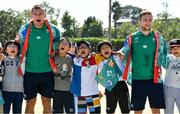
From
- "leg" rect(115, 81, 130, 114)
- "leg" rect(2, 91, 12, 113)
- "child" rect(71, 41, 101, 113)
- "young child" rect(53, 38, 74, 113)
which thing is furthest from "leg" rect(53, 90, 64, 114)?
"leg" rect(115, 81, 130, 114)

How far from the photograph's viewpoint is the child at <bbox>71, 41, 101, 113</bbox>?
22.6ft

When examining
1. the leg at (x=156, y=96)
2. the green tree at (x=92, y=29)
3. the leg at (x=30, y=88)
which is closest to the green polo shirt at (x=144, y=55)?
the leg at (x=156, y=96)

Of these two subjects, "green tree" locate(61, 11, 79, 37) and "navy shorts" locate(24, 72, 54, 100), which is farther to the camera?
"green tree" locate(61, 11, 79, 37)

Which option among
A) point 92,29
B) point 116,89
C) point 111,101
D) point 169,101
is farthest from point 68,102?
point 92,29

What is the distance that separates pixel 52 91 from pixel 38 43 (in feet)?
2.75

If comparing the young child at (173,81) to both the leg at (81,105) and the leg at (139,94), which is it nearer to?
the leg at (139,94)

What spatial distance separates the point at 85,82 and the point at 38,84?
2.57 feet

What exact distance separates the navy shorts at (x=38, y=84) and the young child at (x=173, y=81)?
1.90 meters

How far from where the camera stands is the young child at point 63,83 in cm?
695

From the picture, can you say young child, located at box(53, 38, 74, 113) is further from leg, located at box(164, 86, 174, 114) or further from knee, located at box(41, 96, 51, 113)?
leg, located at box(164, 86, 174, 114)

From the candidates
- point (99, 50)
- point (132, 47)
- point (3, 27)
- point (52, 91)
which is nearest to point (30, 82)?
point (52, 91)

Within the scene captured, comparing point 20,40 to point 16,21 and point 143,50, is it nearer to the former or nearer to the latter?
point 143,50

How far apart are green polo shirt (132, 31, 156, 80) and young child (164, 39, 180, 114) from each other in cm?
30

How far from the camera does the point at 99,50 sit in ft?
23.2
